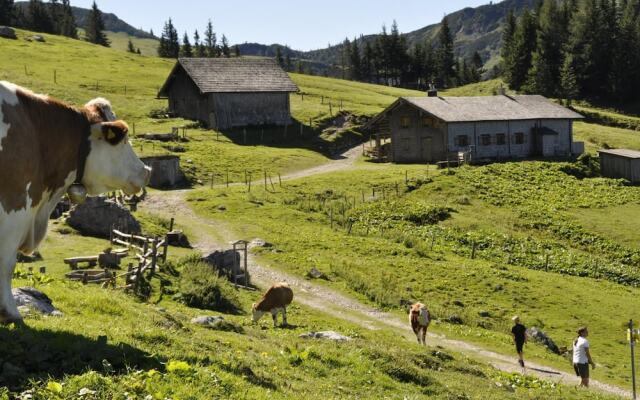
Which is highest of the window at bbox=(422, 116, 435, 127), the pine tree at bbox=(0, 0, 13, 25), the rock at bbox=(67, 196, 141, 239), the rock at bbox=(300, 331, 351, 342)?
the pine tree at bbox=(0, 0, 13, 25)

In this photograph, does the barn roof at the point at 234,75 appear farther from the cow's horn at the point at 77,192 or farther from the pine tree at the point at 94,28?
the pine tree at the point at 94,28

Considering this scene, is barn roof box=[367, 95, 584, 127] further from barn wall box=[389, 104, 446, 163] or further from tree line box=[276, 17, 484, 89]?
tree line box=[276, 17, 484, 89]

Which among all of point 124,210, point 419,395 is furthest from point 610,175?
point 419,395

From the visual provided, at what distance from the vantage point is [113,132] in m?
8.57

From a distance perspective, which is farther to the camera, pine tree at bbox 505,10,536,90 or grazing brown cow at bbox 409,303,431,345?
pine tree at bbox 505,10,536,90

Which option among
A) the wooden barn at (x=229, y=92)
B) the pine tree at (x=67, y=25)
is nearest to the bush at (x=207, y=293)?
the wooden barn at (x=229, y=92)

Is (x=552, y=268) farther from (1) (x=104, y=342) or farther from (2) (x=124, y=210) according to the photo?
(1) (x=104, y=342)

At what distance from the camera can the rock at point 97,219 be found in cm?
3481

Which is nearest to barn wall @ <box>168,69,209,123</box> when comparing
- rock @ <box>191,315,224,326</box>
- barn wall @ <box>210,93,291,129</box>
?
barn wall @ <box>210,93,291,129</box>

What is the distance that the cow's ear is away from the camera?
8555 mm

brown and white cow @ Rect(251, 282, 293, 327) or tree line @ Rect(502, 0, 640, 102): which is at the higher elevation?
tree line @ Rect(502, 0, 640, 102)

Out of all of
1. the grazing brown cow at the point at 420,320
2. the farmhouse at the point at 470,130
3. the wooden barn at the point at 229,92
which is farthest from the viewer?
the wooden barn at the point at 229,92

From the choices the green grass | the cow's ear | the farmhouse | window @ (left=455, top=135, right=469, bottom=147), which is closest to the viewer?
the cow's ear

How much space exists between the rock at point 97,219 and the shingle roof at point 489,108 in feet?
126
